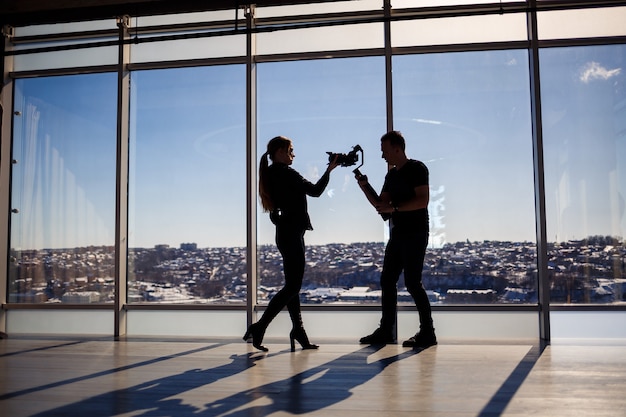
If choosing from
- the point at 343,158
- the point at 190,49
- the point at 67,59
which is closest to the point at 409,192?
the point at 343,158

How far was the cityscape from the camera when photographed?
16.4ft

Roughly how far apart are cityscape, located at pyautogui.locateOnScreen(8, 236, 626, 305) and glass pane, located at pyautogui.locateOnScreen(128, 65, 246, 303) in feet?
0.04

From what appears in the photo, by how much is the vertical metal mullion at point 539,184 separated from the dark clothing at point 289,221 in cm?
194

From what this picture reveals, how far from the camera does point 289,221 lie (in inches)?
164

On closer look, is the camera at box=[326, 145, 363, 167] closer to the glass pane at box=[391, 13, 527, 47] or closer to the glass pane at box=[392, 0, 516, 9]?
the glass pane at box=[391, 13, 527, 47]

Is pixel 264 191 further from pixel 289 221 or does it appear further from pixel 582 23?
pixel 582 23

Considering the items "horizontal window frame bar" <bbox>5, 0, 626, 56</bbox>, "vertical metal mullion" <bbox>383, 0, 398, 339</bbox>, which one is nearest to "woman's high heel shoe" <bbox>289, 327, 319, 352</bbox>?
"vertical metal mullion" <bbox>383, 0, 398, 339</bbox>

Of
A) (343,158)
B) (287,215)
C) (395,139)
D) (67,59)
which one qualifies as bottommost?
(287,215)

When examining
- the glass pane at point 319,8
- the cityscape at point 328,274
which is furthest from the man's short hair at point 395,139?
the glass pane at point 319,8

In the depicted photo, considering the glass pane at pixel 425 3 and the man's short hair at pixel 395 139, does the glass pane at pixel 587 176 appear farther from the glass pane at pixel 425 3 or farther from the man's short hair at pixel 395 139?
the man's short hair at pixel 395 139

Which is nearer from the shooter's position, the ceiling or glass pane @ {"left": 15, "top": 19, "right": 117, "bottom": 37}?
the ceiling

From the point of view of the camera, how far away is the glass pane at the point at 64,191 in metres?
5.74

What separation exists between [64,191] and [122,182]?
26.2 inches

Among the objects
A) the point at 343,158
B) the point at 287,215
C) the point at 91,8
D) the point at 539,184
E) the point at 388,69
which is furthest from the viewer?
the point at 91,8
